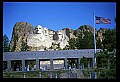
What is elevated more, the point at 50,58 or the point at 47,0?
the point at 47,0

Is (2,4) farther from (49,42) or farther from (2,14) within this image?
(49,42)

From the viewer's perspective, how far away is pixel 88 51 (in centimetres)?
975

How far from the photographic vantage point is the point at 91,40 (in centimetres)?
999

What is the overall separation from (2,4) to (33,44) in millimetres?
5582

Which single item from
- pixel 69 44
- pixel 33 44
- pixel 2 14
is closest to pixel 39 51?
pixel 33 44

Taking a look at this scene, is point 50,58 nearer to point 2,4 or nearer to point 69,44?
point 69,44

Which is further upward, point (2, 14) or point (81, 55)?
point (2, 14)

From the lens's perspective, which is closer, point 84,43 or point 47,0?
point 47,0

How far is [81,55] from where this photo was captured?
9.54 metres

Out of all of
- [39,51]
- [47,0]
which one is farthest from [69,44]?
[47,0]

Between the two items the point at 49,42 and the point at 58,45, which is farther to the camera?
the point at 58,45

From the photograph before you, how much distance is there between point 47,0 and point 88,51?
6334mm
